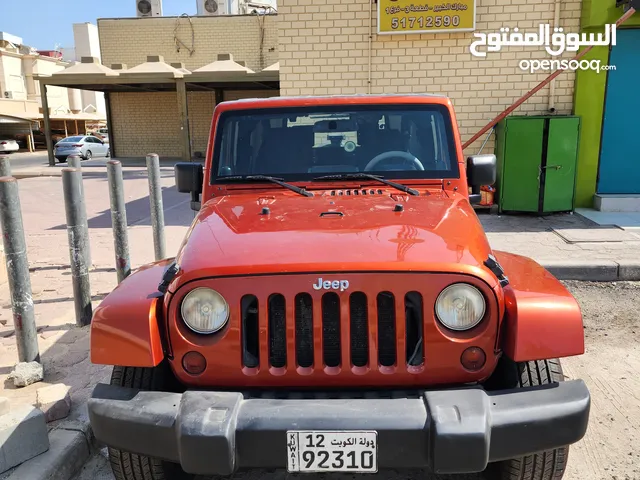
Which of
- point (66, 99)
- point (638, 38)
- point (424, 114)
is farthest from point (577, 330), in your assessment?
point (66, 99)

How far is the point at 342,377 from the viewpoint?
230cm

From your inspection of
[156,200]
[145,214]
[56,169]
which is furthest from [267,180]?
[56,169]

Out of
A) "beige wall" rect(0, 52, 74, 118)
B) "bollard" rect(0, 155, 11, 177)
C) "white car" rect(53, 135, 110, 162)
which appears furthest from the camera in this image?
"beige wall" rect(0, 52, 74, 118)

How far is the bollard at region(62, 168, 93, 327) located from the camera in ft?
14.5

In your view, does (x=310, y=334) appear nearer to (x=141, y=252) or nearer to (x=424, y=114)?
(x=424, y=114)

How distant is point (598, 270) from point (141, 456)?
5.28m

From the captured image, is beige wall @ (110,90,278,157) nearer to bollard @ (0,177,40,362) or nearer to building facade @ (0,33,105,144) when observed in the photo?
building facade @ (0,33,105,144)

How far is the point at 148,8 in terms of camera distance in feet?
98.0

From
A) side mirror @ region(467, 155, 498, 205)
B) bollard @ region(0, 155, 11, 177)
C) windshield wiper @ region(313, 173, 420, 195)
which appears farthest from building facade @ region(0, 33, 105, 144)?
side mirror @ region(467, 155, 498, 205)

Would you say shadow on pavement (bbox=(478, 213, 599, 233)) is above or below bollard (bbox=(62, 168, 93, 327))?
below

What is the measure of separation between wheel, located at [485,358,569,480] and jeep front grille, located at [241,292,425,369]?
0.45m

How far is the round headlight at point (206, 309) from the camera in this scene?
7.56ft

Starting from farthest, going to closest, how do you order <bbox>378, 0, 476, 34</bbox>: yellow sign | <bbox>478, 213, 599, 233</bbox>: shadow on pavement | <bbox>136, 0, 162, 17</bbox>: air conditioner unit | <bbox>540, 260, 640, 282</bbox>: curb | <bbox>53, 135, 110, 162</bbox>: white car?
<bbox>136, 0, 162, 17</bbox>: air conditioner unit, <bbox>53, 135, 110, 162</bbox>: white car, <bbox>378, 0, 476, 34</bbox>: yellow sign, <bbox>478, 213, 599, 233</bbox>: shadow on pavement, <bbox>540, 260, 640, 282</bbox>: curb

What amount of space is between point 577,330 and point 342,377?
958mm
